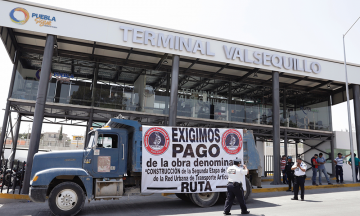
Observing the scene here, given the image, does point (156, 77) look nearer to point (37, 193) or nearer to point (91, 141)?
point (91, 141)

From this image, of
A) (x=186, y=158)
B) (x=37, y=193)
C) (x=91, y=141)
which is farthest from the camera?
(x=186, y=158)

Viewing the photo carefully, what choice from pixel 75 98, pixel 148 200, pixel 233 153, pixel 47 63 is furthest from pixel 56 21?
pixel 233 153

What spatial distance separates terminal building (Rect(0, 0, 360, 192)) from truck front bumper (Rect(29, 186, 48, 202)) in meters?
5.27

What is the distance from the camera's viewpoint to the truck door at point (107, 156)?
9.01 m

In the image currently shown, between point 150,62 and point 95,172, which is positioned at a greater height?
point 150,62

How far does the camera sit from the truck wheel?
965 centimetres

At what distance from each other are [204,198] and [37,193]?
5.51 meters

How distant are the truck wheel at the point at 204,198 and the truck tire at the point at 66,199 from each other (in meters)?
3.77

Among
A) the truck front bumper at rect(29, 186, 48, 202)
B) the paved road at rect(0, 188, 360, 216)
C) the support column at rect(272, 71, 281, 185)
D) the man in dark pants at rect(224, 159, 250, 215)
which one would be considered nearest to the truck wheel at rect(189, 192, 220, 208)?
the paved road at rect(0, 188, 360, 216)

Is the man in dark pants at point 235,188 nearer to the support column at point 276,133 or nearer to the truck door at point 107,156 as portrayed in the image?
the truck door at point 107,156

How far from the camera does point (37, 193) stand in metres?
8.14

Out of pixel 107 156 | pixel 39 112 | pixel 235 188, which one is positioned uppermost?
pixel 39 112

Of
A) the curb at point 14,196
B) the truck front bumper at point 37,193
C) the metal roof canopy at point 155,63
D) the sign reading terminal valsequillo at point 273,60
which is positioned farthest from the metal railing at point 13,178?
the sign reading terminal valsequillo at point 273,60

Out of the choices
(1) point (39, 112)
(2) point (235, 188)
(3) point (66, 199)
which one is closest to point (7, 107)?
(1) point (39, 112)
